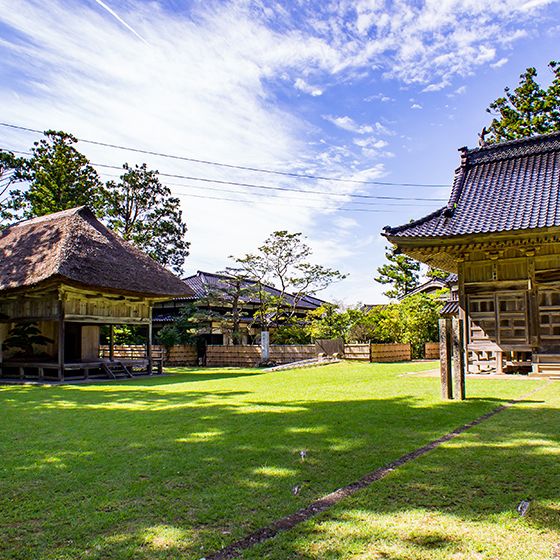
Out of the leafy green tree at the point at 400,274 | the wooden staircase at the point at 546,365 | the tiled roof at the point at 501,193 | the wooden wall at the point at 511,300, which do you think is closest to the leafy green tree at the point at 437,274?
the leafy green tree at the point at 400,274

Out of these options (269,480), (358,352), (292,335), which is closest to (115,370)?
(292,335)

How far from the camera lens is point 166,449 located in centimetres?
470

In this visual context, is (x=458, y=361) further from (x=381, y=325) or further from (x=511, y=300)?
(x=381, y=325)

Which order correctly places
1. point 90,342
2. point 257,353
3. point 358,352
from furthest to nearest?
point 257,353, point 358,352, point 90,342

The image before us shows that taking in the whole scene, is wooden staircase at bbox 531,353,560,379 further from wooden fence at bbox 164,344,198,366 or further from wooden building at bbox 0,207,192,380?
wooden fence at bbox 164,344,198,366

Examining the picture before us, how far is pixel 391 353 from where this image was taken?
68.1 feet

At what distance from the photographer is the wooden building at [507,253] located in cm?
1060

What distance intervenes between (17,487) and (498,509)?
134 inches

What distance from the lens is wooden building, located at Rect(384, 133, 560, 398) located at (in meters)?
10.6

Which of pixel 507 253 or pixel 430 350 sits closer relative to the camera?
pixel 507 253

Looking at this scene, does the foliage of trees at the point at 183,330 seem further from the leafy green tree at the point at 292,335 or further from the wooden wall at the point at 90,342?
the wooden wall at the point at 90,342

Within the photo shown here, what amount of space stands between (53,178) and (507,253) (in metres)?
22.6

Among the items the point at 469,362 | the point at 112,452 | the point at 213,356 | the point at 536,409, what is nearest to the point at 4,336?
the point at 213,356

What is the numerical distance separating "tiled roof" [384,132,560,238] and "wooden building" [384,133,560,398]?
0.9 inches
